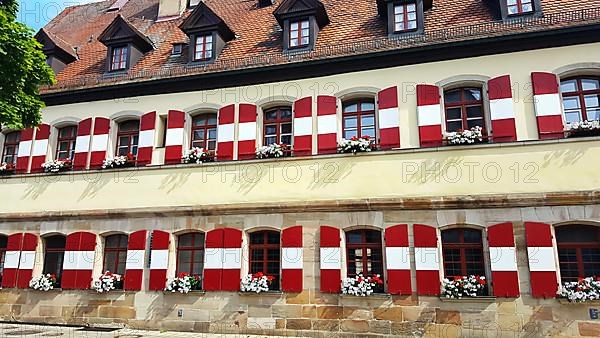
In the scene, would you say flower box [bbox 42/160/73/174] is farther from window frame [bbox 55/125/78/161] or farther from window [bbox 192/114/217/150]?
window [bbox 192/114/217/150]

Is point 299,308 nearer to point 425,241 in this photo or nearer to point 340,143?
point 425,241

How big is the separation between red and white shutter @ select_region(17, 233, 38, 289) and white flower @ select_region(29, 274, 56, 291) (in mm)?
208

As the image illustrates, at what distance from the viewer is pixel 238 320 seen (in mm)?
9789

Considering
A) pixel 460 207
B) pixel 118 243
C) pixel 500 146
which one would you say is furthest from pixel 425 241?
pixel 118 243

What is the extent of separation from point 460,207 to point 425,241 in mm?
915

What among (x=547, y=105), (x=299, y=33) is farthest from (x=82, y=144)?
(x=547, y=105)

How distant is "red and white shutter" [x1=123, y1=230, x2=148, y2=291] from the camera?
34.6 ft

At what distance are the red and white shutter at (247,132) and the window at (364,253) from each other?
283cm

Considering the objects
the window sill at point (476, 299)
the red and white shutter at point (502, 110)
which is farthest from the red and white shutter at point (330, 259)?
the red and white shutter at point (502, 110)

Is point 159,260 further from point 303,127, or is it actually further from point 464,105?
point 464,105

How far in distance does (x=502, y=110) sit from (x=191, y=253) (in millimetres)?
7063

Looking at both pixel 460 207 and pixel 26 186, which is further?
pixel 26 186

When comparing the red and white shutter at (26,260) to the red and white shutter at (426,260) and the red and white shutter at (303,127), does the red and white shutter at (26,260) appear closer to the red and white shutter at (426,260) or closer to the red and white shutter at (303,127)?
the red and white shutter at (303,127)

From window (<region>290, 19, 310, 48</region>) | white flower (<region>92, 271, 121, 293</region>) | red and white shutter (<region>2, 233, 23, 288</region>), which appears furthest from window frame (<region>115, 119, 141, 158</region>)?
window (<region>290, 19, 310, 48</region>)
